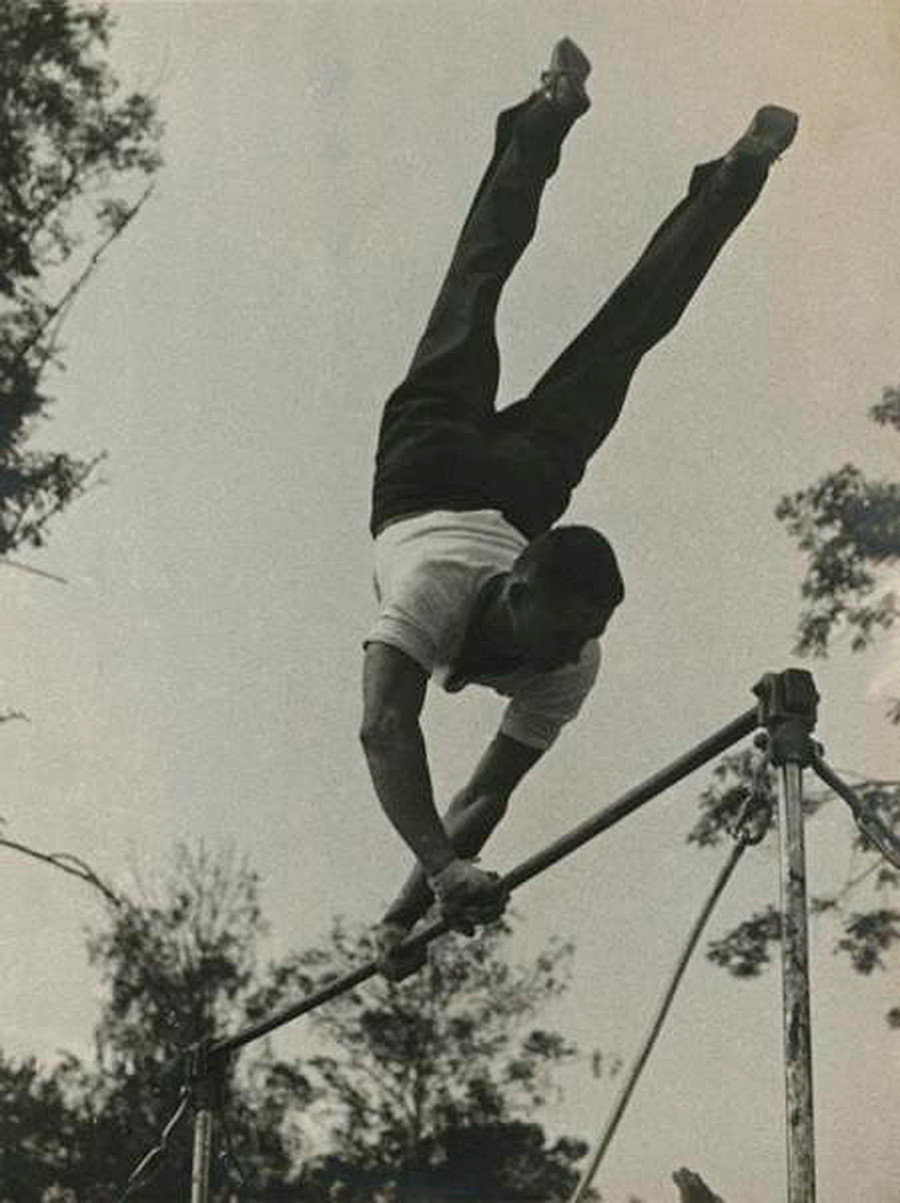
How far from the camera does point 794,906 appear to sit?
7.48ft

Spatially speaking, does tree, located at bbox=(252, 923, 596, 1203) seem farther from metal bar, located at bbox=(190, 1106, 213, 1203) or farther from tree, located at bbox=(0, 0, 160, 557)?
metal bar, located at bbox=(190, 1106, 213, 1203)

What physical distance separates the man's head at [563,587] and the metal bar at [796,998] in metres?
0.88

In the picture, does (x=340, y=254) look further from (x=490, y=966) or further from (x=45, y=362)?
(x=490, y=966)

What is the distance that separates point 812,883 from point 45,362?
4461 mm

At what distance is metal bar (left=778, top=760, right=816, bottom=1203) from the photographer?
2162 millimetres

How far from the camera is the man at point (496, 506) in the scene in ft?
10.8

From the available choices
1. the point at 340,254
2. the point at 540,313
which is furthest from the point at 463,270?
the point at 340,254

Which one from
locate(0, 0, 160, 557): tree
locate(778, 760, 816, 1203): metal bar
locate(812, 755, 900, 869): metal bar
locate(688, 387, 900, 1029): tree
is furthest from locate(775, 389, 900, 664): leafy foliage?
locate(778, 760, 816, 1203): metal bar

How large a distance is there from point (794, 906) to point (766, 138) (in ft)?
6.39

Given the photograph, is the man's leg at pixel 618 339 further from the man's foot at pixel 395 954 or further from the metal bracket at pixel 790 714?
the metal bracket at pixel 790 714

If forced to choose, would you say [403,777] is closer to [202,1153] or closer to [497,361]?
[497,361]

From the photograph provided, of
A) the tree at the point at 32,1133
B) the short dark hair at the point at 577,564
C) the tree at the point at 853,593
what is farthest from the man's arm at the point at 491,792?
the tree at the point at 32,1133

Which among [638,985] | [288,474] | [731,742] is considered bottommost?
[731,742]

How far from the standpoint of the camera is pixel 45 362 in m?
9.77
